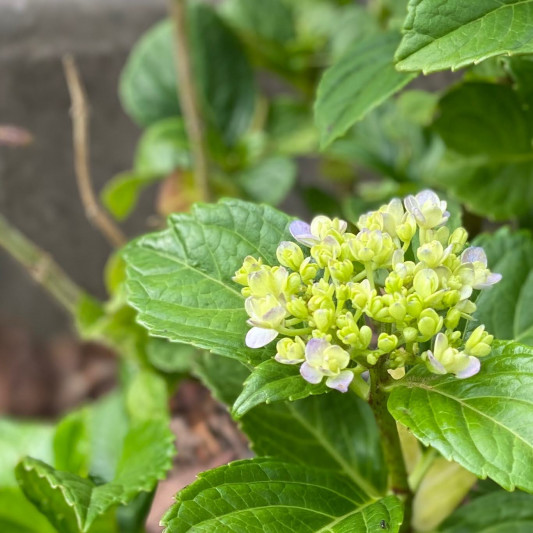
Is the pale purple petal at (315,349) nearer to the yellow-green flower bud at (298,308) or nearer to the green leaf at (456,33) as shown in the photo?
the yellow-green flower bud at (298,308)

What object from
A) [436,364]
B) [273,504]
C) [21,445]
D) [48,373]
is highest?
[436,364]

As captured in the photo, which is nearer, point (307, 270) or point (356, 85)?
point (307, 270)

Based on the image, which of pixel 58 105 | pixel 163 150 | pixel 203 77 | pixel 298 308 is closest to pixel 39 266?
pixel 163 150

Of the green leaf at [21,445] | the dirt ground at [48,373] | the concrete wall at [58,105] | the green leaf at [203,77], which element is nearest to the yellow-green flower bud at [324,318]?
the green leaf at [21,445]

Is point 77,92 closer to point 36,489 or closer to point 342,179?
point 36,489

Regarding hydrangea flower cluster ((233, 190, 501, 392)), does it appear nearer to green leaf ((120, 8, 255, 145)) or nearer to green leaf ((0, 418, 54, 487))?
green leaf ((0, 418, 54, 487))

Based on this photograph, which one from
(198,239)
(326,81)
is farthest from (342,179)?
(198,239)

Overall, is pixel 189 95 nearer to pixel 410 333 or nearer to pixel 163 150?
pixel 163 150
